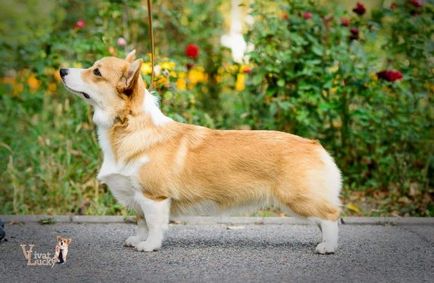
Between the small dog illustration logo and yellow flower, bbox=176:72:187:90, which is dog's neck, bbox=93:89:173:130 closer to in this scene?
the small dog illustration logo

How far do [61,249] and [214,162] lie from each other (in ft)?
3.54

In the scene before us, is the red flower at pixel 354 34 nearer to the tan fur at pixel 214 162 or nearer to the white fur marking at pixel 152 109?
the tan fur at pixel 214 162

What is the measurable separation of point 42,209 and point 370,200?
2.82 m

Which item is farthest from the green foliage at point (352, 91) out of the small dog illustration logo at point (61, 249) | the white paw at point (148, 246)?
the small dog illustration logo at point (61, 249)

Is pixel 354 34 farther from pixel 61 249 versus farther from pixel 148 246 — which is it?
pixel 61 249

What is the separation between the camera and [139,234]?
4.77 metres

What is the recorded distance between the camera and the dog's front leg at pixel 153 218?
447 centimetres

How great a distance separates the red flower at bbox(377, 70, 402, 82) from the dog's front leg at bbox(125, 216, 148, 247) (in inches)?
103

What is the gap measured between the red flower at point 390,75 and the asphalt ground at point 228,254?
1315 mm

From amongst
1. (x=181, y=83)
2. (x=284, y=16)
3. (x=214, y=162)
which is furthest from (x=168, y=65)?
(x=214, y=162)

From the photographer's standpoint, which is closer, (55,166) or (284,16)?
(55,166)

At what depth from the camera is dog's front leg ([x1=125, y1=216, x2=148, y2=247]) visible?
186 inches

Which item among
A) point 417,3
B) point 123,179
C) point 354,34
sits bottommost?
point 123,179

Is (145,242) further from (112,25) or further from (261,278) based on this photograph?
(112,25)
